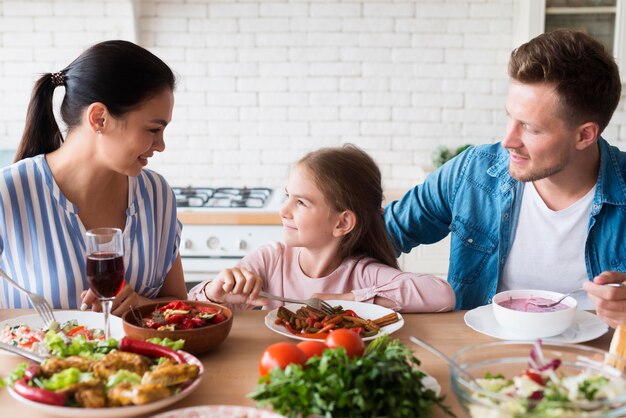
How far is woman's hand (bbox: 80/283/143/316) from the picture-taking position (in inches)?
68.6

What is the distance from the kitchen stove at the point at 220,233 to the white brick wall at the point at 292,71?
64 centimetres

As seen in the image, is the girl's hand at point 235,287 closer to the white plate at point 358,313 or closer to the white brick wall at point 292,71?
the white plate at point 358,313

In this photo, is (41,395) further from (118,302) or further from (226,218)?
(226,218)

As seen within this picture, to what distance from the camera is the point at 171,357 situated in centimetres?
131

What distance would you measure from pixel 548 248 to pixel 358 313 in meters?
0.79

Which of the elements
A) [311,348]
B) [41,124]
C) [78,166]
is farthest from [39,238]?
[311,348]

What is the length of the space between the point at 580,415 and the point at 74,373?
783 millimetres

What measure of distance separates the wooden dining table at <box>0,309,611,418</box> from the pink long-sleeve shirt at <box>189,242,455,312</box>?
0.04 meters

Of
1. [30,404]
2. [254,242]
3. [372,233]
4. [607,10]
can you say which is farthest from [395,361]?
[607,10]

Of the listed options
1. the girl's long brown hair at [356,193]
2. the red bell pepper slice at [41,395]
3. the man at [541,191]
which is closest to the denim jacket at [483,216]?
the man at [541,191]

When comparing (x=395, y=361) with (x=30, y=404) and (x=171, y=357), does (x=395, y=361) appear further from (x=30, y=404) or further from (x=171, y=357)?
(x=30, y=404)

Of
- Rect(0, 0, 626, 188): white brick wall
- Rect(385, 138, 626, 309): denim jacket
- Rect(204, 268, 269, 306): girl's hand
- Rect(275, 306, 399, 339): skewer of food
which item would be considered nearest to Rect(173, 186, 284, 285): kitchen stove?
Rect(0, 0, 626, 188): white brick wall

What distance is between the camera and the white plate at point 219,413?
3.66 feet

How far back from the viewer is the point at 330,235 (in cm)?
213
